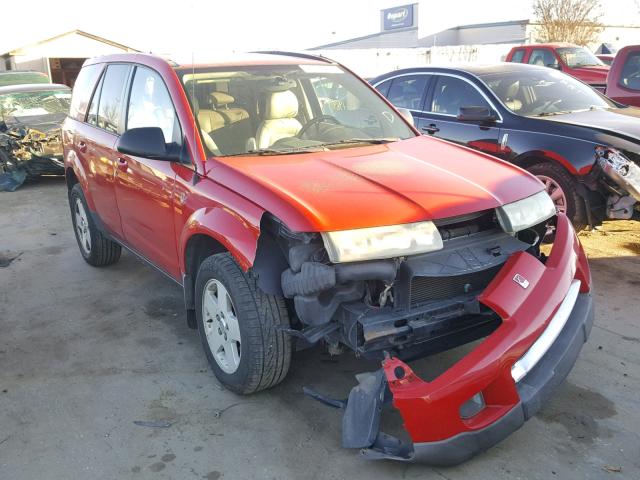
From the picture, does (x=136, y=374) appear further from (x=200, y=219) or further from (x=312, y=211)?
(x=312, y=211)

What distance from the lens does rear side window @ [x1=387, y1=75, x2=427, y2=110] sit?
708 cm

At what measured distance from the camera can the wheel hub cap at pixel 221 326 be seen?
331 centimetres

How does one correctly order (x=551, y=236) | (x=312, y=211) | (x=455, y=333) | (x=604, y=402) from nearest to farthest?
(x=312, y=211) → (x=455, y=333) → (x=604, y=402) → (x=551, y=236)

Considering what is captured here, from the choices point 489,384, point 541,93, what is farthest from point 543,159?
point 489,384

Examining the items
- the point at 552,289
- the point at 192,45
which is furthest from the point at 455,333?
the point at 192,45

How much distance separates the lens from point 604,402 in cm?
329

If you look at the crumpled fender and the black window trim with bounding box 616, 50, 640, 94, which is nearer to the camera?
the crumpled fender

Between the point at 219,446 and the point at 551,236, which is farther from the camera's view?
the point at 551,236

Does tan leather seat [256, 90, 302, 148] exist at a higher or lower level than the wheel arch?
higher

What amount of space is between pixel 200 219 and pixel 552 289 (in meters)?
1.83

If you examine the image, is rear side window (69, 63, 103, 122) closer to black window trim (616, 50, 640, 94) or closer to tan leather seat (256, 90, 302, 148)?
tan leather seat (256, 90, 302, 148)

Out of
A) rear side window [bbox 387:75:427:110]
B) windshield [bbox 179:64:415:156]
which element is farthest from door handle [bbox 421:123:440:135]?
windshield [bbox 179:64:415:156]

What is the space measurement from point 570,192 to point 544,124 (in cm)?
74

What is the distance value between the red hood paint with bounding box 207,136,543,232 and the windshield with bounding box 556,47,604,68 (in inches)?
464
